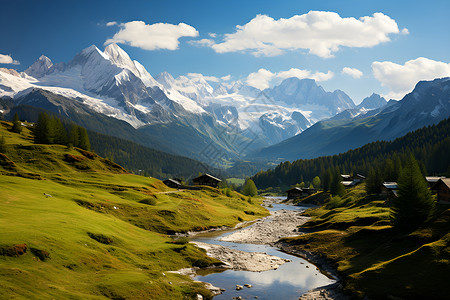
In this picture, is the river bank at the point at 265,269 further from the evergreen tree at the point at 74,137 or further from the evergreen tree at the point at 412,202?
the evergreen tree at the point at 74,137

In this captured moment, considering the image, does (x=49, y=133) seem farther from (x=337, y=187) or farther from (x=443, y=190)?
(x=443, y=190)

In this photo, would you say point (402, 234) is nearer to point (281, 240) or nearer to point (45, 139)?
point (281, 240)

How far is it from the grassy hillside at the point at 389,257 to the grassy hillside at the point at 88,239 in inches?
857

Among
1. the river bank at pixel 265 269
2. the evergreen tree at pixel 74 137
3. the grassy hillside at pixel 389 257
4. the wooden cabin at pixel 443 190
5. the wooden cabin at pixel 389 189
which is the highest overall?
the evergreen tree at pixel 74 137

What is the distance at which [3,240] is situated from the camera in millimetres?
35000

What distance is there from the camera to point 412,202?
5616cm

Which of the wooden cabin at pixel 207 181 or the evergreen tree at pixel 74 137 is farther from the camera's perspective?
the wooden cabin at pixel 207 181

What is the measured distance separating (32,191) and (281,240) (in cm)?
5921

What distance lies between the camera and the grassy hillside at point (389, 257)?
119ft

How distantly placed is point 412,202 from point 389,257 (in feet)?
44.7

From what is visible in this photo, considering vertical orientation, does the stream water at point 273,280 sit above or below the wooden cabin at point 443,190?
below

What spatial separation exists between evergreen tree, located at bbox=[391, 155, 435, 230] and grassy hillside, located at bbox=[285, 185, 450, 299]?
196 cm

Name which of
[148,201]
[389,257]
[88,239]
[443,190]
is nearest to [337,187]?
[443,190]

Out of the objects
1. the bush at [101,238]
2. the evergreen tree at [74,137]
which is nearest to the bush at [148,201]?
the bush at [101,238]
